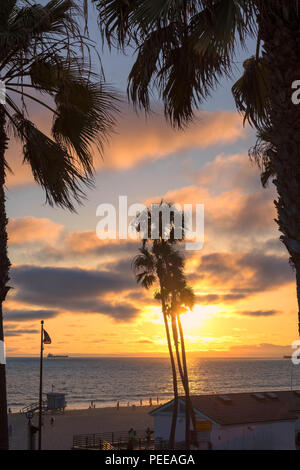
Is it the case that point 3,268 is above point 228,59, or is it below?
below

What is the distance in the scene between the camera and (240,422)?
32000 mm

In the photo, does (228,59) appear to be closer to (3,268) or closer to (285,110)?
(285,110)

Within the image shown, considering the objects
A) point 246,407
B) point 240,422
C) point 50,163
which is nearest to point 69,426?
point 246,407

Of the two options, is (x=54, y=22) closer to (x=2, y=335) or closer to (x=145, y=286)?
(x=2, y=335)

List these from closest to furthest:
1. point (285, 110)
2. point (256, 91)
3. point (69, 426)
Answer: point (285, 110), point (256, 91), point (69, 426)

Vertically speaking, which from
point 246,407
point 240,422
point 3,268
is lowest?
point 240,422

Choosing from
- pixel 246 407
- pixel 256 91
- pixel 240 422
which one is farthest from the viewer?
pixel 246 407

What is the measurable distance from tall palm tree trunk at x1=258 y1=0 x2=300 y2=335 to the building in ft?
91.4

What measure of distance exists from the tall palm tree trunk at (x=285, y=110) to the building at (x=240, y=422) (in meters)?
27.9

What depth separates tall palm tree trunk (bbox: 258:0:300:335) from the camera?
6008mm

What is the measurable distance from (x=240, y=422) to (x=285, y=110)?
29.0 metres

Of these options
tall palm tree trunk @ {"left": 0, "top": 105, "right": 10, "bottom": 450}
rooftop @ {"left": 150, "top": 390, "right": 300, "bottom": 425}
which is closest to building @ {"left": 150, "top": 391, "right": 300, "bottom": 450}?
Answer: rooftop @ {"left": 150, "top": 390, "right": 300, "bottom": 425}
